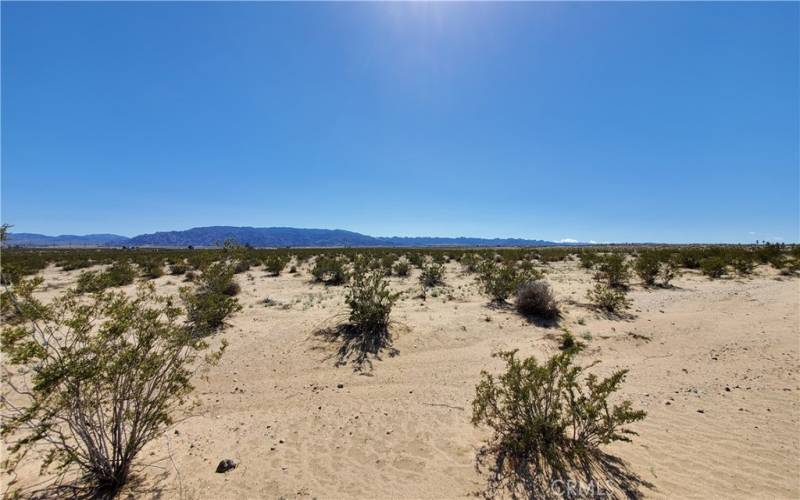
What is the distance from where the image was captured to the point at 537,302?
1062 cm

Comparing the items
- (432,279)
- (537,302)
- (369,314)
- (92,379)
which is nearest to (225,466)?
(92,379)

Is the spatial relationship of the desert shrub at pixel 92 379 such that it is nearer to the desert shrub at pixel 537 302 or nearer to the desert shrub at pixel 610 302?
the desert shrub at pixel 537 302

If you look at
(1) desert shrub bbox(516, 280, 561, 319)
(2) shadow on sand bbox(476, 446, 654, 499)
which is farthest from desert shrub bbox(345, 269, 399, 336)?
(2) shadow on sand bbox(476, 446, 654, 499)

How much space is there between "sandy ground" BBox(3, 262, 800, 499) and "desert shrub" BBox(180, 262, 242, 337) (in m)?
0.54

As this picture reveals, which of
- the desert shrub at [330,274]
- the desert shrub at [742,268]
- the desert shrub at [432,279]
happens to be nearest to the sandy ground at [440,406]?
the desert shrub at [432,279]

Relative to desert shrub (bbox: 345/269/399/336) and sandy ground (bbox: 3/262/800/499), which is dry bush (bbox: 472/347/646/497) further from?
desert shrub (bbox: 345/269/399/336)

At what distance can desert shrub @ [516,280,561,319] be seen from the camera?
10.5 meters

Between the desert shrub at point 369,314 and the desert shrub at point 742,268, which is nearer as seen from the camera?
the desert shrub at point 369,314

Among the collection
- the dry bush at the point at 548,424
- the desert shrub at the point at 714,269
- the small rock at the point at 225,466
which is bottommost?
the small rock at the point at 225,466

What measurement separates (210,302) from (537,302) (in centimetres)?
936

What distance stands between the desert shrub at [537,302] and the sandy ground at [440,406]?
551mm

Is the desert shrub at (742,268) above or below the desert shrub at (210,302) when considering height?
above

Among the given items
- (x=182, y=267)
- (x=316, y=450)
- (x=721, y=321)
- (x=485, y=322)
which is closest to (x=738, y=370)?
(x=721, y=321)

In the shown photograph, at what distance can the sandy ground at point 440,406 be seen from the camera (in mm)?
4004
